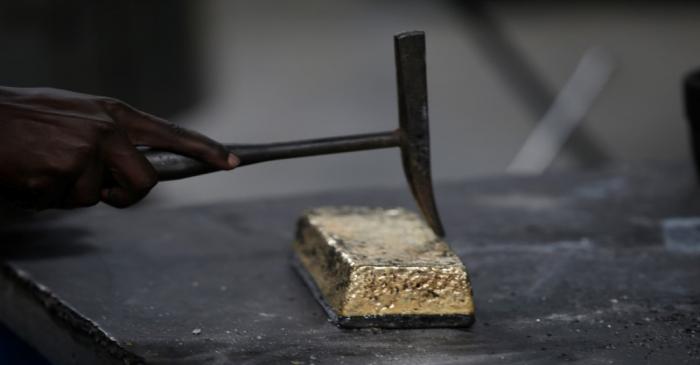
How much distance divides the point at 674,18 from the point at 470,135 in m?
2.77

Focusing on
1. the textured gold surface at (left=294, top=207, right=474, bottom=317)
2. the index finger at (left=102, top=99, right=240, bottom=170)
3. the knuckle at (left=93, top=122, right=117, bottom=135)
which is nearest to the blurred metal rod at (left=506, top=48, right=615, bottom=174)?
the textured gold surface at (left=294, top=207, right=474, bottom=317)

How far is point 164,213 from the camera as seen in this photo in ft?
8.21

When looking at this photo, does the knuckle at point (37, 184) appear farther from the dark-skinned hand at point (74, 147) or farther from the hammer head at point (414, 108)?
the hammer head at point (414, 108)

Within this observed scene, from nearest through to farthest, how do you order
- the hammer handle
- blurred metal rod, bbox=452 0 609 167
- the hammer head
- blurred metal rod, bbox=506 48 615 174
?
the hammer handle
the hammer head
blurred metal rod, bbox=506 48 615 174
blurred metal rod, bbox=452 0 609 167

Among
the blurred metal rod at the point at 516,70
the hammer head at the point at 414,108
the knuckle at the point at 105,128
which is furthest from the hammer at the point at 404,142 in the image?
the blurred metal rod at the point at 516,70

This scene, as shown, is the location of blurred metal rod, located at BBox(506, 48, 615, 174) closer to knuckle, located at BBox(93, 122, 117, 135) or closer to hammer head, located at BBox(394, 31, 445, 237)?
hammer head, located at BBox(394, 31, 445, 237)

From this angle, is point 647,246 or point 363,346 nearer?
point 363,346

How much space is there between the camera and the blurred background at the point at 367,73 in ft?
14.1

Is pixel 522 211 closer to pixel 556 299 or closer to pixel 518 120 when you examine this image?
pixel 556 299

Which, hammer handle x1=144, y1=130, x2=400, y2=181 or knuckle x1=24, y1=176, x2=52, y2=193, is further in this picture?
hammer handle x1=144, y1=130, x2=400, y2=181

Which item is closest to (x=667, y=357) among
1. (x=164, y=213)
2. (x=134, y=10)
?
(x=164, y=213)

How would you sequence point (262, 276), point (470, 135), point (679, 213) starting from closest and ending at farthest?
1. point (262, 276)
2. point (679, 213)
3. point (470, 135)

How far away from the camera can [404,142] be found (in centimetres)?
194

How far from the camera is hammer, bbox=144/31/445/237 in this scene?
1.85 meters
